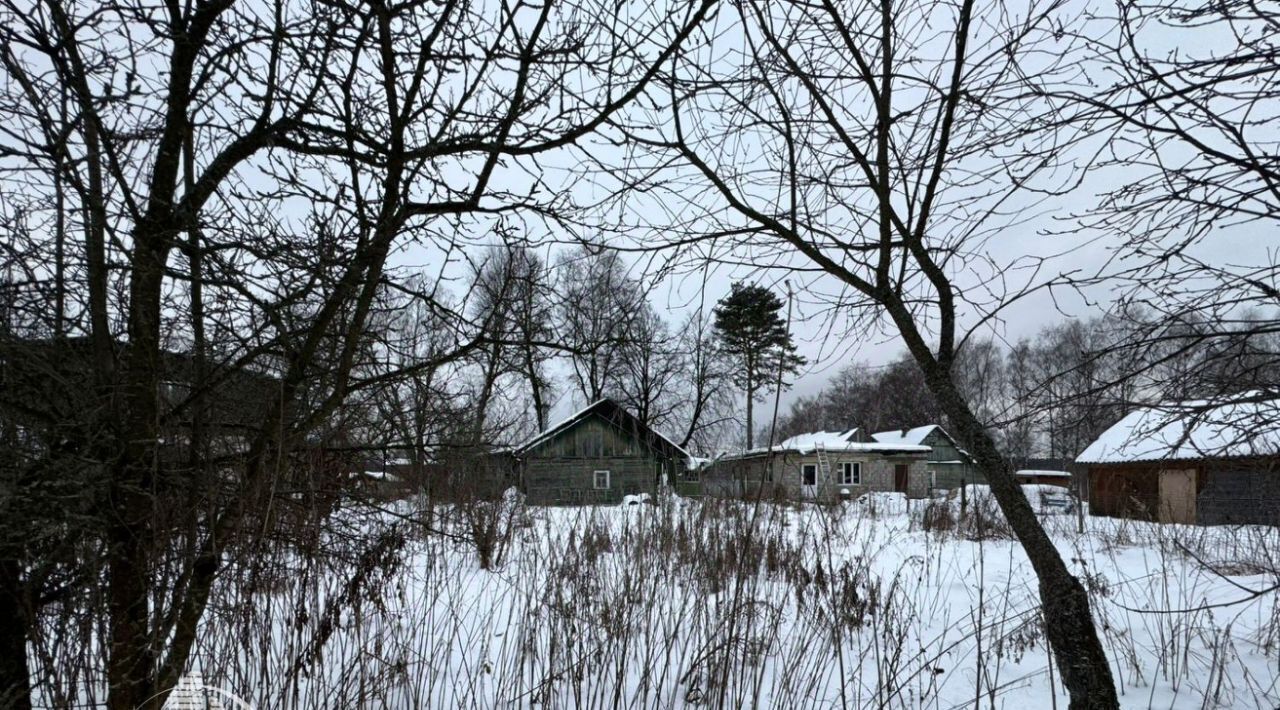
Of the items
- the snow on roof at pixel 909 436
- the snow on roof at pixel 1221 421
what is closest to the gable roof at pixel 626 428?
the snow on roof at pixel 1221 421

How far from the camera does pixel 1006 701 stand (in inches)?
121

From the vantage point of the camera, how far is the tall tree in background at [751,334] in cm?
209

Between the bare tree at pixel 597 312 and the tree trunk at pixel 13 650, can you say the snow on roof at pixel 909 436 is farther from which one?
the tree trunk at pixel 13 650

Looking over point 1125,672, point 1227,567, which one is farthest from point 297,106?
point 1227,567

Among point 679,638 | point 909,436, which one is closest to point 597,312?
point 679,638

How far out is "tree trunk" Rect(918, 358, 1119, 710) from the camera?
228 cm

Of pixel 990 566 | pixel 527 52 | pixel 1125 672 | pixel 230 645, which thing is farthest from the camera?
pixel 990 566

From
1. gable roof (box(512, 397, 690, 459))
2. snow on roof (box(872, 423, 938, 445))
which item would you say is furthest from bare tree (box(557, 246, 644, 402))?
snow on roof (box(872, 423, 938, 445))

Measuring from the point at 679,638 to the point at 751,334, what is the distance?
6.13ft

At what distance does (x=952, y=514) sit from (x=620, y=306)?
8.44m

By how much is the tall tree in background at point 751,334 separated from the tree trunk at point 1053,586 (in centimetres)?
70

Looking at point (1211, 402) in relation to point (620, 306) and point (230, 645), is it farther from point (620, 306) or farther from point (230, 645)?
point (230, 645)

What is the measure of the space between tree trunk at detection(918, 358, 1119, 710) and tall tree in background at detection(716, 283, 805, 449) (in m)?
0.70

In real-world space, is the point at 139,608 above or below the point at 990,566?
above
